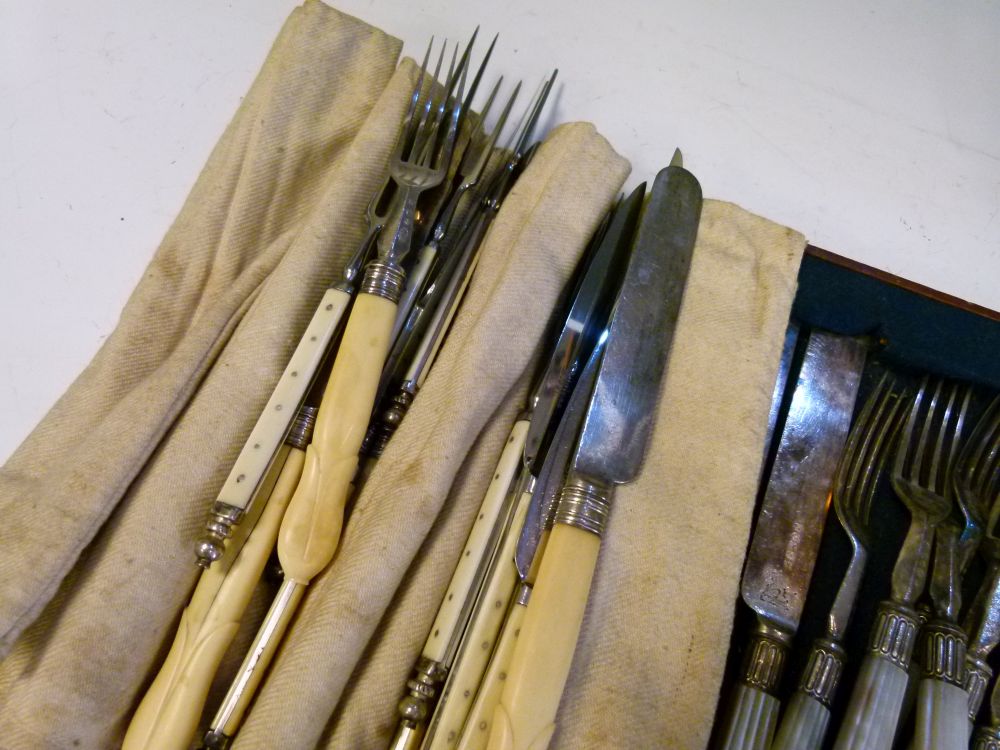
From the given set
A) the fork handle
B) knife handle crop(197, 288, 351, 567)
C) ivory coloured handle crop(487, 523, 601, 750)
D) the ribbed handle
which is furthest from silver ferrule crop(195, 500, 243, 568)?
the fork handle

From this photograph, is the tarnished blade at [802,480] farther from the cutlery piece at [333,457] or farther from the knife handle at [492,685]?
the cutlery piece at [333,457]

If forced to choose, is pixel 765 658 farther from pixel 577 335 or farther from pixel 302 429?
pixel 302 429

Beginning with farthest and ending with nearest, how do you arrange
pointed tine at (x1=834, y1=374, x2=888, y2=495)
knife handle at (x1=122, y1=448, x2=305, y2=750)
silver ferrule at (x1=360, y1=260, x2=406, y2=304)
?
1. pointed tine at (x1=834, y1=374, x2=888, y2=495)
2. silver ferrule at (x1=360, y1=260, x2=406, y2=304)
3. knife handle at (x1=122, y1=448, x2=305, y2=750)

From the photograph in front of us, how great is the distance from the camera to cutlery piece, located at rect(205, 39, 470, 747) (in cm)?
58

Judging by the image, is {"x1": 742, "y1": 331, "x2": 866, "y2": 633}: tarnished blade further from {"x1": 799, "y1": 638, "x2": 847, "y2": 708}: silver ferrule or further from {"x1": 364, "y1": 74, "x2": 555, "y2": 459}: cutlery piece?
{"x1": 364, "y1": 74, "x2": 555, "y2": 459}: cutlery piece

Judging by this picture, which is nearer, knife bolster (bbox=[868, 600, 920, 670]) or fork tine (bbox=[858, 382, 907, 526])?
knife bolster (bbox=[868, 600, 920, 670])

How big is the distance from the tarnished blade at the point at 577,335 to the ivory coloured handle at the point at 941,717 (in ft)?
1.43

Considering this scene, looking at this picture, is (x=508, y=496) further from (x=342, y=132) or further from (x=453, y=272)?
(x=342, y=132)

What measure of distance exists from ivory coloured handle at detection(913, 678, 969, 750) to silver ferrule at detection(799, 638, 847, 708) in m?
0.08

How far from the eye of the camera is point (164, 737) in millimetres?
537

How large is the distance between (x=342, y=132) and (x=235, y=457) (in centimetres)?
37

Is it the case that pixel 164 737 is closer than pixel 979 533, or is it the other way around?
pixel 164 737

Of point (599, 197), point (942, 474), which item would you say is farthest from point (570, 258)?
point (942, 474)

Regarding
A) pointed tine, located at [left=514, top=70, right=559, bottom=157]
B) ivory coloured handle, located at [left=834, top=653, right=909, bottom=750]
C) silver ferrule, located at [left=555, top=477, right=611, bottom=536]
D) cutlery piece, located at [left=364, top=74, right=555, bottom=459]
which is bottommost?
ivory coloured handle, located at [left=834, top=653, right=909, bottom=750]
